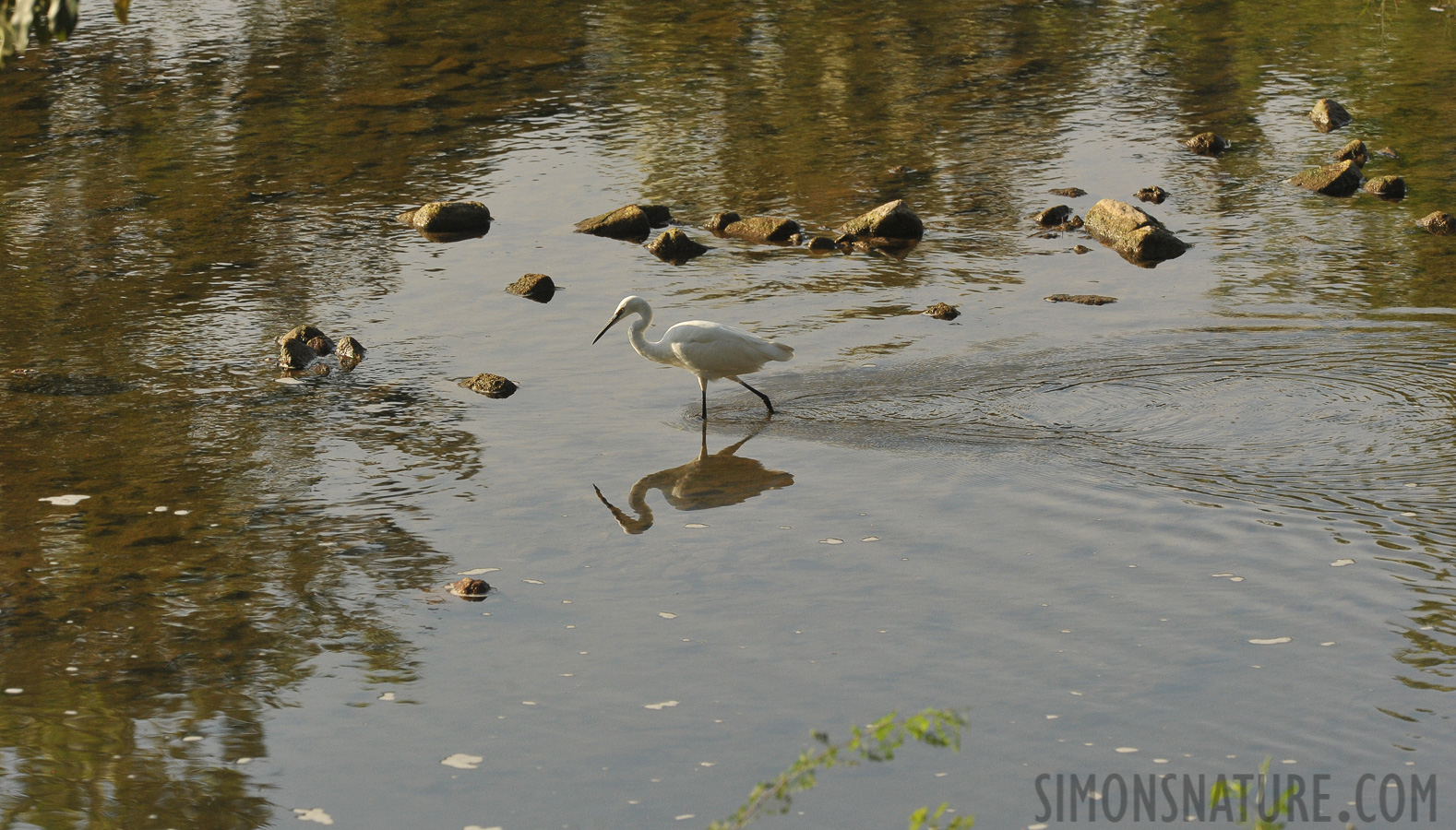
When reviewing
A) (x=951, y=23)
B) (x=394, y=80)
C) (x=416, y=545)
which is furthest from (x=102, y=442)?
(x=951, y=23)

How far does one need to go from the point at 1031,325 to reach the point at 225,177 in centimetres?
1158

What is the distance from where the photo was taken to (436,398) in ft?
41.1

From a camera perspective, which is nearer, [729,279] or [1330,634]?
[1330,634]

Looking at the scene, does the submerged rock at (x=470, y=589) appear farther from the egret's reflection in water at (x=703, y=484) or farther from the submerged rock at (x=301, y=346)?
the submerged rock at (x=301, y=346)

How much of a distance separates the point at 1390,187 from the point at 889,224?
20.3 ft

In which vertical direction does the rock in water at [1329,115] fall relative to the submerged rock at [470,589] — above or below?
below

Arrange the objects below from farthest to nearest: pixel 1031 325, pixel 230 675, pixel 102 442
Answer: pixel 1031 325 → pixel 102 442 → pixel 230 675

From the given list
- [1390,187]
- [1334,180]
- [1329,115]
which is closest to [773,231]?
[1334,180]

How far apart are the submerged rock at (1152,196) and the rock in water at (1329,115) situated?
4.13m

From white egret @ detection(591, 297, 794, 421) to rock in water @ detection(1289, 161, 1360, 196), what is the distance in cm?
908

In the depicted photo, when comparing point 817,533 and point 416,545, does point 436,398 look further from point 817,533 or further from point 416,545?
point 817,533

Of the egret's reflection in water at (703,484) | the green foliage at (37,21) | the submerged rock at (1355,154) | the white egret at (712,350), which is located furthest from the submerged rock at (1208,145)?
the green foliage at (37,21)

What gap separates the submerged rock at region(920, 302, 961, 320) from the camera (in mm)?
14078

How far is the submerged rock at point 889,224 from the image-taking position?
16.6m
